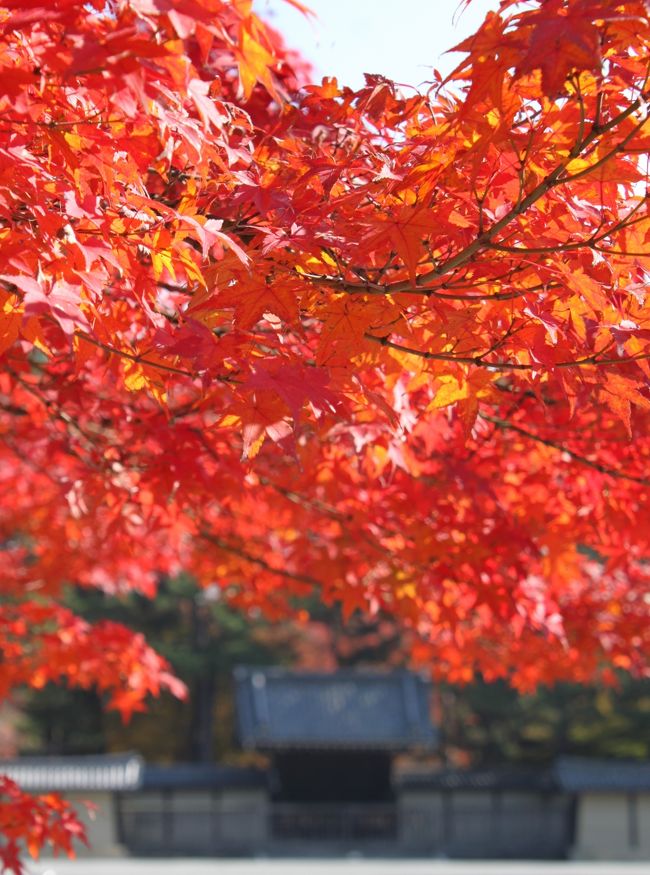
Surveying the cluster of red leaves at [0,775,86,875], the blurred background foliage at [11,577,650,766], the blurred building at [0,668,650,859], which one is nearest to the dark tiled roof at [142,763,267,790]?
the blurred building at [0,668,650,859]

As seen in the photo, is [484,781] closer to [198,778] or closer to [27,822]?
[198,778]

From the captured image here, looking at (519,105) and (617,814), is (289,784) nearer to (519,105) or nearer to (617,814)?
(617,814)

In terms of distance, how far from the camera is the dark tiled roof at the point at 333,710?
844 inches

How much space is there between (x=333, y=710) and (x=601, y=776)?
18.1 ft

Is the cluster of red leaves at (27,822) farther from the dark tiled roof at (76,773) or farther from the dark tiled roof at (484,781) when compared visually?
the dark tiled roof at (484,781)

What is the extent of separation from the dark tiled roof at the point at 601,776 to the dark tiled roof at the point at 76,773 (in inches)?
329

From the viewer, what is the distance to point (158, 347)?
236 centimetres

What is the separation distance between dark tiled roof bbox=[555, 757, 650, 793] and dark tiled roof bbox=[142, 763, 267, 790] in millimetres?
5954

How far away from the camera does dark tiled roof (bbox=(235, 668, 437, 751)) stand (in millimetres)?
21438

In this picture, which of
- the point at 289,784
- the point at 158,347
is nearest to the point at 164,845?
the point at 289,784

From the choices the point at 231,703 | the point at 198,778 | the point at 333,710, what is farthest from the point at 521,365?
the point at 231,703

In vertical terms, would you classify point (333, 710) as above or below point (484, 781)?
above

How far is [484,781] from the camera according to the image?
20.9m

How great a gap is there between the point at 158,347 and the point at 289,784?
20.6 metres
